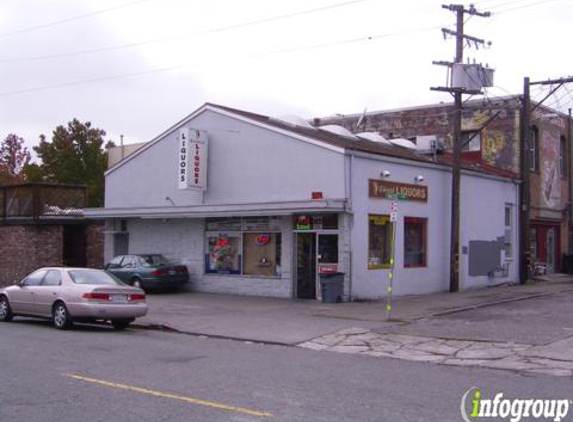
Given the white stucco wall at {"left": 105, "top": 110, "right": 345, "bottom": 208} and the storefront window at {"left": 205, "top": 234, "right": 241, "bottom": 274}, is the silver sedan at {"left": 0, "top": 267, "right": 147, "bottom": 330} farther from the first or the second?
the storefront window at {"left": 205, "top": 234, "right": 241, "bottom": 274}

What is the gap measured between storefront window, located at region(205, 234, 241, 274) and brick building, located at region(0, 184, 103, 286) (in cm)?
725

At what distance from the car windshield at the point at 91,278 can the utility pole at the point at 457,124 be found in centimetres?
1273

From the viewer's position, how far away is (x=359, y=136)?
97.6 ft

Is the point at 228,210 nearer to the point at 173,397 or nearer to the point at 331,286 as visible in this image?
the point at 331,286

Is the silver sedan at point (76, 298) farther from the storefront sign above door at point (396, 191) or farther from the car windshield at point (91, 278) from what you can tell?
the storefront sign above door at point (396, 191)

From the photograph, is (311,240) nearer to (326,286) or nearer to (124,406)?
(326,286)

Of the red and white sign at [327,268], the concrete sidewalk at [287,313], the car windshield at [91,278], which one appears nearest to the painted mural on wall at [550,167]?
the concrete sidewalk at [287,313]

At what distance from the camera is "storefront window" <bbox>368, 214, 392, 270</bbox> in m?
22.8

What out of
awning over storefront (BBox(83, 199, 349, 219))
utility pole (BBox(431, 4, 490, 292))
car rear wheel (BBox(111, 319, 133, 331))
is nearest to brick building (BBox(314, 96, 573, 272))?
utility pole (BBox(431, 4, 490, 292))

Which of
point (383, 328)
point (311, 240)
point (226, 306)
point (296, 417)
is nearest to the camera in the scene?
point (296, 417)

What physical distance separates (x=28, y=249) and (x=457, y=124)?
1870 cm

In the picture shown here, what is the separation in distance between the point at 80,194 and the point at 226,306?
14.7 metres

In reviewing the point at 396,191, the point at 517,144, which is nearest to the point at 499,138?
the point at 517,144

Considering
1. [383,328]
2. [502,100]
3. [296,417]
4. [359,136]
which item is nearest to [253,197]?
[359,136]
